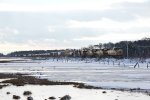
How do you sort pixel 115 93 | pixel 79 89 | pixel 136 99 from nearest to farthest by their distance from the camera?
1. pixel 136 99
2. pixel 115 93
3. pixel 79 89

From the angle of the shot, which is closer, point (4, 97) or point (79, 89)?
point (4, 97)

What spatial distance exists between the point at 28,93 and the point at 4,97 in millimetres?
3309

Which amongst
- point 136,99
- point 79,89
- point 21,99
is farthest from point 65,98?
point 79,89

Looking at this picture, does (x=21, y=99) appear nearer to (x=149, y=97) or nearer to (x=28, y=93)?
(x=28, y=93)

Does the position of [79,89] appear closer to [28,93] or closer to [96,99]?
[28,93]

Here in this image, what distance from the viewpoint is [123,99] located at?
31453 millimetres

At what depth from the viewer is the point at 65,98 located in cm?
3120

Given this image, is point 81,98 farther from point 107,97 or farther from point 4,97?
point 4,97

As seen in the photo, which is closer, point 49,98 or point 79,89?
point 49,98

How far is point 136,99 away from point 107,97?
255 centimetres

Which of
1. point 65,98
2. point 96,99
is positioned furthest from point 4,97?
point 96,99

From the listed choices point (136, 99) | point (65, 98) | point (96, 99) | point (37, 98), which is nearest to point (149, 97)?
point (136, 99)

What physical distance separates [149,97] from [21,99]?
31.2 feet

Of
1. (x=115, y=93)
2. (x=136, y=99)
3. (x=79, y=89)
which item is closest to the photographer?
(x=136, y=99)
